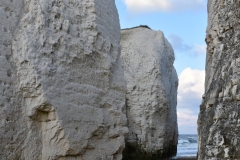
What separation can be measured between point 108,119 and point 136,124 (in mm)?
5923

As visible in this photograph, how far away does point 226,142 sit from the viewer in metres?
2.41

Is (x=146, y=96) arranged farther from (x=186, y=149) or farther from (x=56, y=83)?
(x=186, y=149)

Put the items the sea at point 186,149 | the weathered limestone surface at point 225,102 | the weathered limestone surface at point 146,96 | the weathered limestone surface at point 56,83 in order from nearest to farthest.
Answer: the weathered limestone surface at point 225,102
the weathered limestone surface at point 56,83
the weathered limestone surface at point 146,96
the sea at point 186,149

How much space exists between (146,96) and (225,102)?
983 centimetres

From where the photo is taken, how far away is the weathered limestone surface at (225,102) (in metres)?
2.41

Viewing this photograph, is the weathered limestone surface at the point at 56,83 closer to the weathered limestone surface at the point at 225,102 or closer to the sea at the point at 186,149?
→ the weathered limestone surface at the point at 225,102

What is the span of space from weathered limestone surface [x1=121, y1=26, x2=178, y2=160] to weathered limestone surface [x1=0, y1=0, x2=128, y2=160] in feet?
18.2

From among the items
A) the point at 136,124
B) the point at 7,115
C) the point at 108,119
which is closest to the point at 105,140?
the point at 108,119

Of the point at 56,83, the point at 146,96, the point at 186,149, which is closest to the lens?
the point at 56,83

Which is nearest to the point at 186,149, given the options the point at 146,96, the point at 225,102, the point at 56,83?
the point at 146,96

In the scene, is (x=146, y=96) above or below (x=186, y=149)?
above

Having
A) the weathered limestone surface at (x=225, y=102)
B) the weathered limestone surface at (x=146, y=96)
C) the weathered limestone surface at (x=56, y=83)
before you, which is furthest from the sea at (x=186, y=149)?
the weathered limestone surface at (x=225, y=102)

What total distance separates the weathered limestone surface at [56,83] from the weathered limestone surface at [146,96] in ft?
18.2

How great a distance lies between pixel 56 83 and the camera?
17.1 feet
